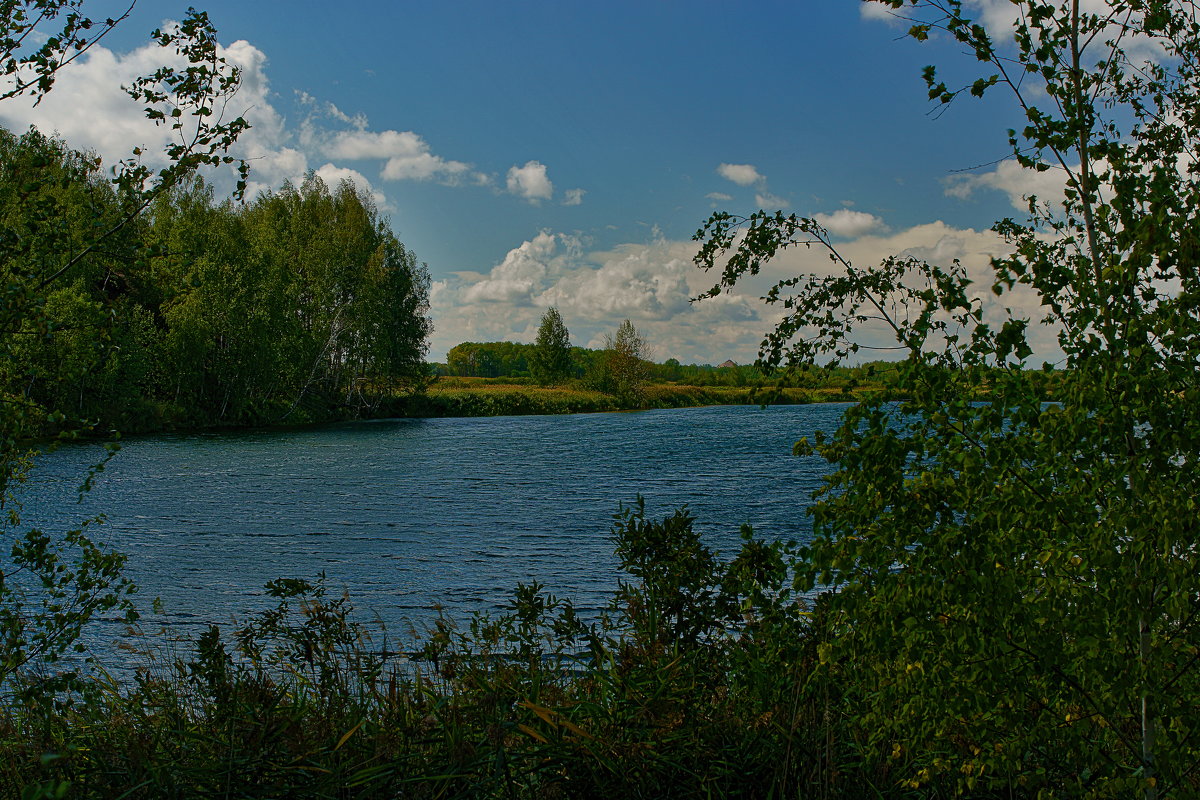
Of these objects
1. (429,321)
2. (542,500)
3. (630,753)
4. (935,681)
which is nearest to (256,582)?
(542,500)

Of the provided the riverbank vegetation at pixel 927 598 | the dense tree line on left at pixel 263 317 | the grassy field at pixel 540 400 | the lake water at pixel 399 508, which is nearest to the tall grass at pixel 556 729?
the riverbank vegetation at pixel 927 598

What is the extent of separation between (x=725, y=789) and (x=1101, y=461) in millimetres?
1888

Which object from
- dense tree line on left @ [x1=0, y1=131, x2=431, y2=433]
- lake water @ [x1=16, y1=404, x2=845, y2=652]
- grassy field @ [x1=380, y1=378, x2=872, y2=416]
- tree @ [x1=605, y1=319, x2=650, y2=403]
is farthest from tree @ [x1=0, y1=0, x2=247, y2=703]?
tree @ [x1=605, y1=319, x2=650, y2=403]

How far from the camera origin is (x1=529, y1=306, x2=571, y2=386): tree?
9588 centimetres

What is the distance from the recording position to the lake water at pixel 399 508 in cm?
1268

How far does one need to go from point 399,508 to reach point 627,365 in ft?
214

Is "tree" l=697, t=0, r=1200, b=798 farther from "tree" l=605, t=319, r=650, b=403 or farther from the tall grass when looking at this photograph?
"tree" l=605, t=319, r=650, b=403

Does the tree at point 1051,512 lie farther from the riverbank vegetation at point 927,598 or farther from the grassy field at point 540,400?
the grassy field at point 540,400

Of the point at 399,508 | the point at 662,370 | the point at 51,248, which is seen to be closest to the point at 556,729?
the point at 51,248

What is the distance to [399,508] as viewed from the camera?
20.8 meters

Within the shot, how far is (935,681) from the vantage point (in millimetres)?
2734

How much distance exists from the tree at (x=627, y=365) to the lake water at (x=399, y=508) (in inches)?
1707

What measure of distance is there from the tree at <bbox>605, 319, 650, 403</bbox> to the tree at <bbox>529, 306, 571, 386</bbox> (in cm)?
944

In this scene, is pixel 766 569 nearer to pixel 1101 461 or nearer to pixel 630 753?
pixel 630 753
